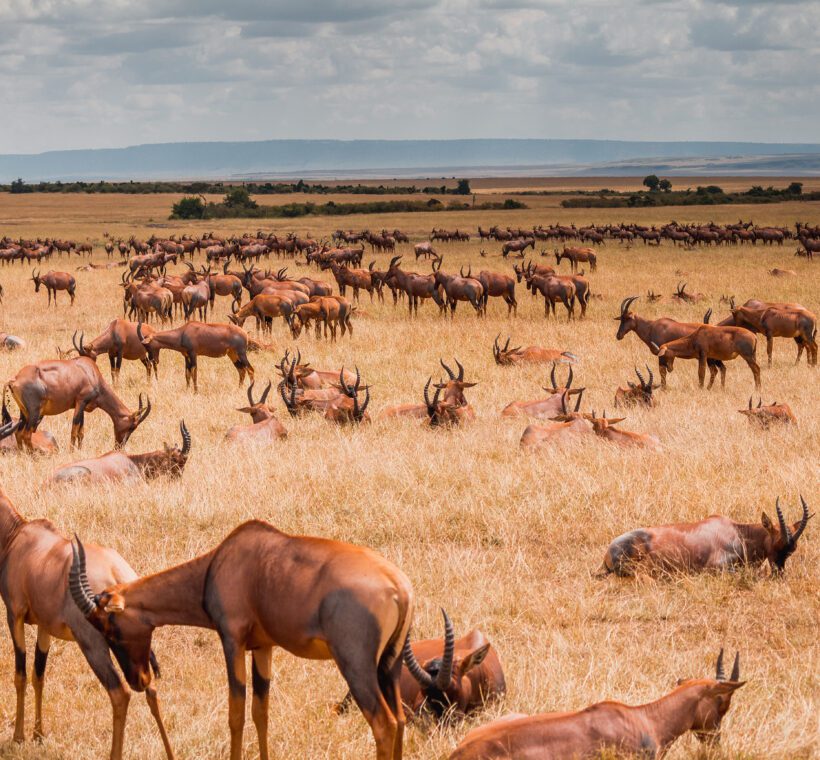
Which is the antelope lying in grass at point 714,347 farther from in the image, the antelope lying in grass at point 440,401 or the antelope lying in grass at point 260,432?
the antelope lying in grass at point 260,432

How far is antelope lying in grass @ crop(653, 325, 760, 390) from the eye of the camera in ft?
52.5

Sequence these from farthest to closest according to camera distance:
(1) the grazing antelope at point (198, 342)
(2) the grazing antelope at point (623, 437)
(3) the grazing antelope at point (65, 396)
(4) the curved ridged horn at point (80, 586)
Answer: (1) the grazing antelope at point (198, 342) → (3) the grazing antelope at point (65, 396) → (2) the grazing antelope at point (623, 437) → (4) the curved ridged horn at point (80, 586)

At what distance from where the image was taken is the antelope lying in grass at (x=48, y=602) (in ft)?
16.2

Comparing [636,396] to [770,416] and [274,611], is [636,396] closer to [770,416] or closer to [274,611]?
[770,416]

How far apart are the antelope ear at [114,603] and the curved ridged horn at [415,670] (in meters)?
1.30

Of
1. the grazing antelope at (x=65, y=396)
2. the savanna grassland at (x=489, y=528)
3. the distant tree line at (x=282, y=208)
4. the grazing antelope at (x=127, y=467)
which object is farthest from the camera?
the distant tree line at (x=282, y=208)

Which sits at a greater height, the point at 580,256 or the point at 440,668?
the point at 580,256

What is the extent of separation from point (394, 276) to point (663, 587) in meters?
21.5

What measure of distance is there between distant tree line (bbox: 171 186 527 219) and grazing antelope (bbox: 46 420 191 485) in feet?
226

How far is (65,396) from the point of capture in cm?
1227

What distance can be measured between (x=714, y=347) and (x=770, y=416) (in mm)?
3869

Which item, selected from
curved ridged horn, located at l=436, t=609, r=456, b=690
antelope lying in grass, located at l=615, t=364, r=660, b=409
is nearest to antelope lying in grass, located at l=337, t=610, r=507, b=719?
curved ridged horn, located at l=436, t=609, r=456, b=690

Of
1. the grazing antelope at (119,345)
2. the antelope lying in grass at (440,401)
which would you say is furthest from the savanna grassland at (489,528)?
the grazing antelope at (119,345)

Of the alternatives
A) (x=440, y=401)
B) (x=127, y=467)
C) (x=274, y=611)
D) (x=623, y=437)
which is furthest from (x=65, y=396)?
(x=274, y=611)
